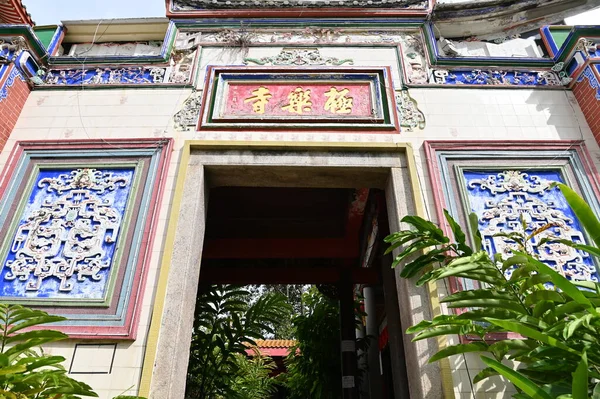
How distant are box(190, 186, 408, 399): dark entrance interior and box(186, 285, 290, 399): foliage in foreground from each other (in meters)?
0.41

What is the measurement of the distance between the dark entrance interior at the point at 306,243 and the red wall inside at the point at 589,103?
2.32 metres

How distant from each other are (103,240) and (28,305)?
24.6 inches

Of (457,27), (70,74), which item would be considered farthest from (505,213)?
(70,74)

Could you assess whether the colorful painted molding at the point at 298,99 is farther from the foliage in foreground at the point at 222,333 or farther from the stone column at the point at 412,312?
the foliage in foreground at the point at 222,333

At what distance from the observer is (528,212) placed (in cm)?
332

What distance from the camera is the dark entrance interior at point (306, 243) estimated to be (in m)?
5.68

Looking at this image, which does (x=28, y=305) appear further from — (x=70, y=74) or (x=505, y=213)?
(x=505, y=213)

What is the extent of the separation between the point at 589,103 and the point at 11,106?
4.93 meters

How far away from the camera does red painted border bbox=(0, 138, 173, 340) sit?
113 inches

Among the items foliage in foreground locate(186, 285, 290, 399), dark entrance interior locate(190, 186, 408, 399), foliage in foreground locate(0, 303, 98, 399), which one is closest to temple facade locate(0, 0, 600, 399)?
foliage in foreground locate(0, 303, 98, 399)

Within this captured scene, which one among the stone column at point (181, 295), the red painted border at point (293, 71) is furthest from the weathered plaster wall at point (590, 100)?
the stone column at point (181, 295)

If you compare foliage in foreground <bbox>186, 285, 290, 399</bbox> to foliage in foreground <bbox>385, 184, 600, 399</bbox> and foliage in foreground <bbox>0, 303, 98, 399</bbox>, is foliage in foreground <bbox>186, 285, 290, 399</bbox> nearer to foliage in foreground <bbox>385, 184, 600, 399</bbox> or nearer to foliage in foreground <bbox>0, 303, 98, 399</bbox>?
foliage in foreground <bbox>385, 184, 600, 399</bbox>

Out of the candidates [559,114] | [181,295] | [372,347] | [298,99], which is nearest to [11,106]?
[181,295]

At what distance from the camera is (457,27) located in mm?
4664
